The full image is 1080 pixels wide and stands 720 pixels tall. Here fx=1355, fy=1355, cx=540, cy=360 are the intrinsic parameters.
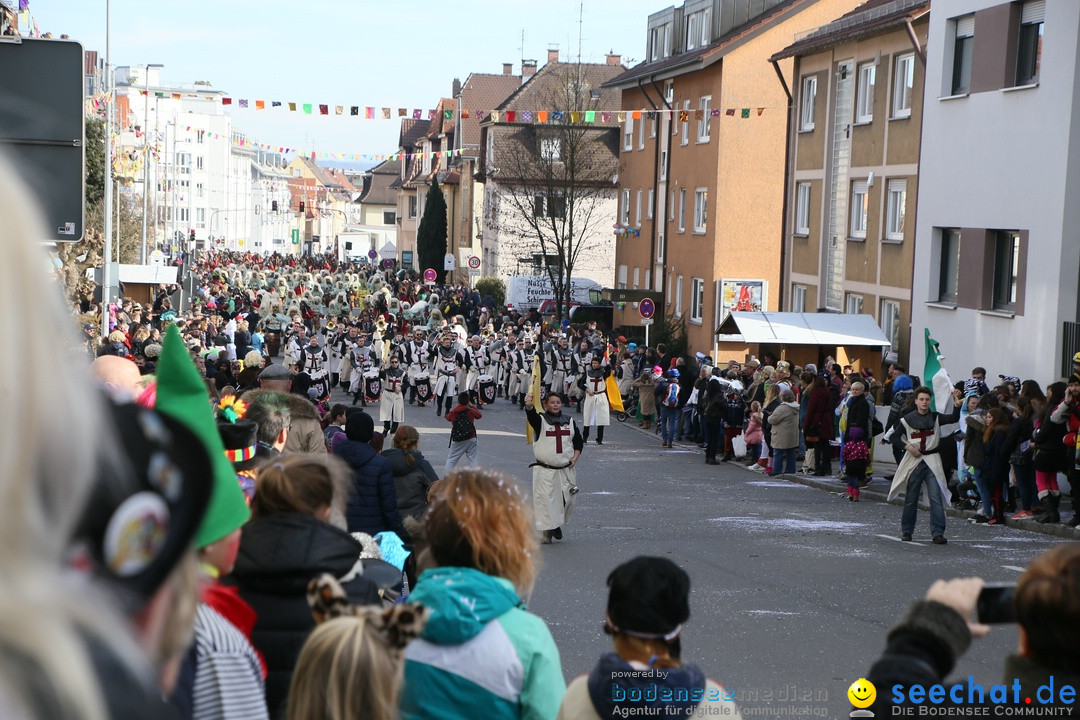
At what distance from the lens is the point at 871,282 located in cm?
3033

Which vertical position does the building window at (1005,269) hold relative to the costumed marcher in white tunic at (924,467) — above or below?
above

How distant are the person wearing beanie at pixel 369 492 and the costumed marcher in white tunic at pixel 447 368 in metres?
23.6

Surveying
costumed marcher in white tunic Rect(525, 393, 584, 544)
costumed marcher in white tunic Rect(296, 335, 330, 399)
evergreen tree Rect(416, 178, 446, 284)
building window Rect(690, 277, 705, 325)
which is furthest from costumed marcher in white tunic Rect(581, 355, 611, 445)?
evergreen tree Rect(416, 178, 446, 284)

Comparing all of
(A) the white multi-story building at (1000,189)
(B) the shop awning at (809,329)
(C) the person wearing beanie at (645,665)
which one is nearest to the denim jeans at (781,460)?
(A) the white multi-story building at (1000,189)

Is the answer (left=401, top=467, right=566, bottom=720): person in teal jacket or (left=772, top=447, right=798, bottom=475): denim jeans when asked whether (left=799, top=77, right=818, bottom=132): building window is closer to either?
(left=772, top=447, right=798, bottom=475): denim jeans

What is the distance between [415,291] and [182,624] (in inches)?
2310

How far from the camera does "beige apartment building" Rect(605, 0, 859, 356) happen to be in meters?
39.7

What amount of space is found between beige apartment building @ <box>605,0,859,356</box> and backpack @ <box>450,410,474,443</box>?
20.0 m

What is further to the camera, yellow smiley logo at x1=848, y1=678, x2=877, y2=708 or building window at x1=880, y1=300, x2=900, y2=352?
building window at x1=880, y1=300, x2=900, y2=352

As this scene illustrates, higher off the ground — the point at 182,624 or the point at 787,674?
the point at 182,624

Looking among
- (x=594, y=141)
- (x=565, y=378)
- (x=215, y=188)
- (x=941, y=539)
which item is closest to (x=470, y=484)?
(x=941, y=539)

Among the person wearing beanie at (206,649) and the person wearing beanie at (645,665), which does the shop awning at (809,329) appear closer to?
the person wearing beanie at (645,665)

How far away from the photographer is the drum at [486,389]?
35.5 m

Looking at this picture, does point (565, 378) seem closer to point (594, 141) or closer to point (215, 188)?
point (594, 141)
